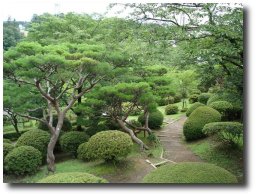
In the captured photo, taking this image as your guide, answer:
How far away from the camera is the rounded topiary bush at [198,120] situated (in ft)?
19.9

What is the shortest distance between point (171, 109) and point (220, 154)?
3.83 ft

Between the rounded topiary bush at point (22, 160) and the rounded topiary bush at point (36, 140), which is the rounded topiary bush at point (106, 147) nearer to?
the rounded topiary bush at point (36, 140)

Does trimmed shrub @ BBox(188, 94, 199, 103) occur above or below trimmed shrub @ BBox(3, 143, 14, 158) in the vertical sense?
above

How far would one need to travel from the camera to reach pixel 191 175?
13.6 feet

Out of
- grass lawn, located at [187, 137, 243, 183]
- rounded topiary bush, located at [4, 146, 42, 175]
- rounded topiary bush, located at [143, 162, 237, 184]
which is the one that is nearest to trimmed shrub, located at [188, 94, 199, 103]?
grass lawn, located at [187, 137, 243, 183]

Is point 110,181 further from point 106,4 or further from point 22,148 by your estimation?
point 106,4

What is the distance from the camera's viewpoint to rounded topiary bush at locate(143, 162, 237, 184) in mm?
4117

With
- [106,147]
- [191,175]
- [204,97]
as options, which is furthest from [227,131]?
[106,147]

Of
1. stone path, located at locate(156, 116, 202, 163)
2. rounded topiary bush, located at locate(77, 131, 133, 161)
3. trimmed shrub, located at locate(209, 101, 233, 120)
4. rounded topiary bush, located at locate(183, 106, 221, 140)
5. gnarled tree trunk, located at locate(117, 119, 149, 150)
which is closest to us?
stone path, located at locate(156, 116, 202, 163)

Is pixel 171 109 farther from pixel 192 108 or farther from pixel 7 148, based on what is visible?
pixel 7 148

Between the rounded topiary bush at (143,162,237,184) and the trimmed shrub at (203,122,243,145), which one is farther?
the trimmed shrub at (203,122,243,145)

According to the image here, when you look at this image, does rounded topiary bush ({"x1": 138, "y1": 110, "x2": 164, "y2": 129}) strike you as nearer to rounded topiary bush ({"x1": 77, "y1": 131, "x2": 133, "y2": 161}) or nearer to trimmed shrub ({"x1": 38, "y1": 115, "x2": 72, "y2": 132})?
rounded topiary bush ({"x1": 77, "y1": 131, "x2": 133, "y2": 161})

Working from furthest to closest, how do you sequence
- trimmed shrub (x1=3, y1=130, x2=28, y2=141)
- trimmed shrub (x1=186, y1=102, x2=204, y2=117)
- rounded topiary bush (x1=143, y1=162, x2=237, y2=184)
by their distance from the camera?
trimmed shrub (x1=186, y1=102, x2=204, y2=117), trimmed shrub (x1=3, y1=130, x2=28, y2=141), rounded topiary bush (x1=143, y1=162, x2=237, y2=184)

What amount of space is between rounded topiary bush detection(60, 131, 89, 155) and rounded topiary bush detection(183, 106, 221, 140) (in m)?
1.90
